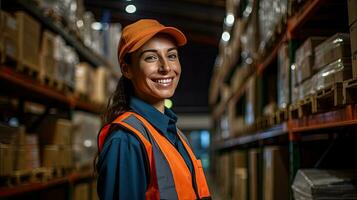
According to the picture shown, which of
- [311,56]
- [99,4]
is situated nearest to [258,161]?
[311,56]

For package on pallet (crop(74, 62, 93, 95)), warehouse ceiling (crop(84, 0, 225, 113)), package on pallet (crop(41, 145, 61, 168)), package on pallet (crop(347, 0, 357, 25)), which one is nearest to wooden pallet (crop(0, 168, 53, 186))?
package on pallet (crop(41, 145, 61, 168))

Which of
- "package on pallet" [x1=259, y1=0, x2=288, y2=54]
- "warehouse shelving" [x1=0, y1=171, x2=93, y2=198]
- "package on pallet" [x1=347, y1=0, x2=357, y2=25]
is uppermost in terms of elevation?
"package on pallet" [x1=259, y1=0, x2=288, y2=54]

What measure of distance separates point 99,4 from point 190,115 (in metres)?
8.47

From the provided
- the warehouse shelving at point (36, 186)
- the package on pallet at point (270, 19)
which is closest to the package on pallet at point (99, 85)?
the warehouse shelving at point (36, 186)

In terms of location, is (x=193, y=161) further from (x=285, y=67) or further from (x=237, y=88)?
(x=237, y=88)

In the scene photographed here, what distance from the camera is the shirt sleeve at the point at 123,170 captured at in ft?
6.10

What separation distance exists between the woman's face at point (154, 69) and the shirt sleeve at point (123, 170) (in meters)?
0.41

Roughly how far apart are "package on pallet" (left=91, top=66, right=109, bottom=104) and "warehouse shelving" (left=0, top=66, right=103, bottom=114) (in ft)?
0.62

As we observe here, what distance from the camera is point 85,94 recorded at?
614cm

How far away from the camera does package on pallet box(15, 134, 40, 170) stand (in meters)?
3.88

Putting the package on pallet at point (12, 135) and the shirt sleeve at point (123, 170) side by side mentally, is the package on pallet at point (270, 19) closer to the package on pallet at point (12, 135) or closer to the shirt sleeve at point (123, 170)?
the shirt sleeve at point (123, 170)

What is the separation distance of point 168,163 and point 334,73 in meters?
1.17

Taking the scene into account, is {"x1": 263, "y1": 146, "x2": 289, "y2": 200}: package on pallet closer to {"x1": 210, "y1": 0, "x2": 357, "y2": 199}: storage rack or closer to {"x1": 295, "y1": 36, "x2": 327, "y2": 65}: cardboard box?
{"x1": 210, "y1": 0, "x2": 357, "y2": 199}: storage rack

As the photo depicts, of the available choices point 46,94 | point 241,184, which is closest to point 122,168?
point 46,94
